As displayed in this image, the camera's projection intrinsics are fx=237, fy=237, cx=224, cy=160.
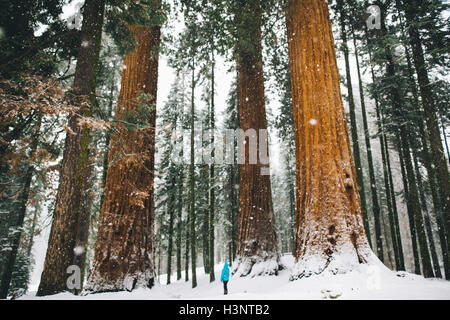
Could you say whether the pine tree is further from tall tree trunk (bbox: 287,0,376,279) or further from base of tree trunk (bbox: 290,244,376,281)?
base of tree trunk (bbox: 290,244,376,281)

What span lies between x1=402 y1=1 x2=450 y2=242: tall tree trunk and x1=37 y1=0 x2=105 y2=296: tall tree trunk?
11.5 meters

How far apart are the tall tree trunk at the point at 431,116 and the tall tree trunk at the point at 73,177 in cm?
1148

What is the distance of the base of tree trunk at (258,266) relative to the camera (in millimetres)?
6430

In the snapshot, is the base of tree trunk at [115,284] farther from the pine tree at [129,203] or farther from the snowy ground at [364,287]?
the snowy ground at [364,287]

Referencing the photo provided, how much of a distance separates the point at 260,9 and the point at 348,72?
926 centimetres

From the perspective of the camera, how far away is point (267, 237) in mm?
6910

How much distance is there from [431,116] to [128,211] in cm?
1158

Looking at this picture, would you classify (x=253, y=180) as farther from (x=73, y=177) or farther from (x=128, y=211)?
(x=73, y=177)

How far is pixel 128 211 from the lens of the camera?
507 centimetres

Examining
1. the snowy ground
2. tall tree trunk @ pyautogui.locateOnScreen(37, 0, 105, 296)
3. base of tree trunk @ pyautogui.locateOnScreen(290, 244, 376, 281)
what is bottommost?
→ the snowy ground

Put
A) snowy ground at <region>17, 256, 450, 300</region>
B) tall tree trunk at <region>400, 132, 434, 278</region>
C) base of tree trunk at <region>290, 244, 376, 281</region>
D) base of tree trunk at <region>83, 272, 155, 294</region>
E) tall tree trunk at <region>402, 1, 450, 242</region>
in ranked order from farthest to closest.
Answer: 1. tall tree trunk at <region>400, 132, 434, 278</region>
2. tall tree trunk at <region>402, 1, 450, 242</region>
3. base of tree trunk at <region>83, 272, 155, 294</region>
4. base of tree trunk at <region>290, 244, 376, 281</region>
5. snowy ground at <region>17, 256, 450, 300</region>

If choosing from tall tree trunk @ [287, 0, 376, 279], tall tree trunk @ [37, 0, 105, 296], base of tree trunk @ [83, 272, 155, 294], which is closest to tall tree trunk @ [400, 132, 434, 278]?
tall tree trunk @ [287, 0, 376, 279]

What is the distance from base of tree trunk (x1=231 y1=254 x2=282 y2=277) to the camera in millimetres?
6430
